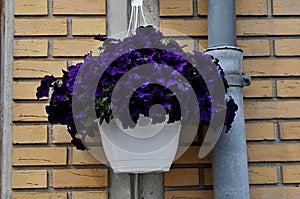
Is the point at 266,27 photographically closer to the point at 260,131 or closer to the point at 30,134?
the point at 260,131

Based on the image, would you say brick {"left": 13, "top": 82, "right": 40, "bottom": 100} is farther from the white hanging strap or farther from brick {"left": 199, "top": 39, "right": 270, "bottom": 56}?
brick {"left": 199, "top": 39, "right": 270, "bottom": 56}

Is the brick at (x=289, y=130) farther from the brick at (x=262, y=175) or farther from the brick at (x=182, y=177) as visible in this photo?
the brick at (x=182, y=177)

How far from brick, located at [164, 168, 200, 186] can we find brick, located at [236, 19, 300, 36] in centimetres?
51

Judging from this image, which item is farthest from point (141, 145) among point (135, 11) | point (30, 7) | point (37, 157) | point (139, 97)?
point (30, 7)

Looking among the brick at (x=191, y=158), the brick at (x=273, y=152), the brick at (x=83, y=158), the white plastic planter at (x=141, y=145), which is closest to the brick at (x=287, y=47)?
the brick at (x=273, y=152)

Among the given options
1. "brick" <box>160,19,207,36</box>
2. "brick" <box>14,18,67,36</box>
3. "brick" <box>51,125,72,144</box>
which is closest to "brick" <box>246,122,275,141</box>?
"brick" <box>160,19,207,36</box>

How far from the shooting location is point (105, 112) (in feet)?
4.99

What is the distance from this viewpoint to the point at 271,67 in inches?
75.3

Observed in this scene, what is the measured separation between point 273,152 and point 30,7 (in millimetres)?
952

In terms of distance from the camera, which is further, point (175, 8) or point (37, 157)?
point (175, 8)

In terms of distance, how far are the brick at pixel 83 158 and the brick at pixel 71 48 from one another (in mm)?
321

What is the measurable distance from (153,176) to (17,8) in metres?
0.73

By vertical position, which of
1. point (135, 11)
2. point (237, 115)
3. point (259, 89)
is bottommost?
point (237, 115)

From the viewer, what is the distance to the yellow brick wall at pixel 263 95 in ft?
6.02
